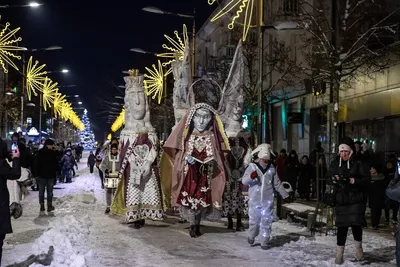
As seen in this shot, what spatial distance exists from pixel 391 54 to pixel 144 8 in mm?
8756

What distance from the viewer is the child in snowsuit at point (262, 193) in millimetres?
10031

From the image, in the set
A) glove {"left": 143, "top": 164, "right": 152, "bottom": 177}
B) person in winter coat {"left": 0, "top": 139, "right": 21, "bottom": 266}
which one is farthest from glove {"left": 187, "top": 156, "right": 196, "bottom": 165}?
person in winter coat {"left": 0, "top": 139, "right": 21, "bottom": 266}

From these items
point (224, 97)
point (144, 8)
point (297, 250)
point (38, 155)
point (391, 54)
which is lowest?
point (297, 250)

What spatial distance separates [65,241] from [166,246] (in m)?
1.72

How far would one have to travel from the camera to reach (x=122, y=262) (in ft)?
28.1

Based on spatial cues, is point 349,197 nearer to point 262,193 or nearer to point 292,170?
point 262,193

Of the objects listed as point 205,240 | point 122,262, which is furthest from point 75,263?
point 205,240

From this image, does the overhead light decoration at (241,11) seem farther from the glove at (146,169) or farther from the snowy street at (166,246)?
the snowy street at (166,246)

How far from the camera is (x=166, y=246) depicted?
10031mm

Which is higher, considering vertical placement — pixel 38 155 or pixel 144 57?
pixel 144 57

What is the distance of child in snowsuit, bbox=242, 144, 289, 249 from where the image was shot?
10.0m

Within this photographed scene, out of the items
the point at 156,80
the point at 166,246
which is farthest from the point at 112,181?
the point at 156,80

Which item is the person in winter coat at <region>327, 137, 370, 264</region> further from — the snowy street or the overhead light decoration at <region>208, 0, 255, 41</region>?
the overhead light decoration at <region>208, 0, 255, 41</region>

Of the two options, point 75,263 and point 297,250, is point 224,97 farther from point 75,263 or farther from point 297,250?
point 75,263
